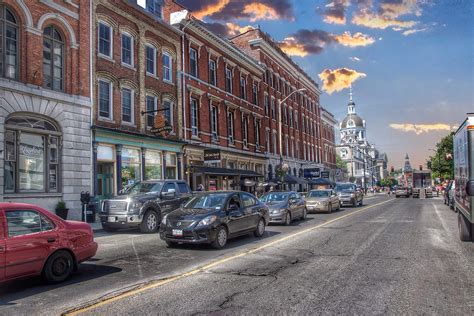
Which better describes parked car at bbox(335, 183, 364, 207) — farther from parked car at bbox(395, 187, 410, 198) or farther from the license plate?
parked car at bbox(395, 187, 410, 198)

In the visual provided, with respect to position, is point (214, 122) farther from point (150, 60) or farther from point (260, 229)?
point (260, 229)

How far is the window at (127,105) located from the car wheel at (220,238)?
1469cm

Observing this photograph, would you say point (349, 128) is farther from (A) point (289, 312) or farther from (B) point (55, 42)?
(A) point (289, 312)

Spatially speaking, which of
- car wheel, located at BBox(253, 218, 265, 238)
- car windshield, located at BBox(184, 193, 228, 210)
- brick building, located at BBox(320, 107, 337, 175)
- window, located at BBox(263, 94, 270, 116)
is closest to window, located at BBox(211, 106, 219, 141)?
window, located at BBox(263, 94, 270, 116)

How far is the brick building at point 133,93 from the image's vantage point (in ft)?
72.5

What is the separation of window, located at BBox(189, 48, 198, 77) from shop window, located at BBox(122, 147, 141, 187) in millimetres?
9114

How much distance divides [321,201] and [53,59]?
50.3ft

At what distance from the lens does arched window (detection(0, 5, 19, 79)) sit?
56.7 feet

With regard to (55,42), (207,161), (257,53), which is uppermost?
(257,53)

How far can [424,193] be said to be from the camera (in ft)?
178

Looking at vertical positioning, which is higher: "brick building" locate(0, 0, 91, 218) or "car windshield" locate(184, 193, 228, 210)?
"brick building" locate(0, 0, 91, 218)

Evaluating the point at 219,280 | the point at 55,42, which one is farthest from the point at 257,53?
the point at 219,280

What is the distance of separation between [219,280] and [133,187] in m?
10.0

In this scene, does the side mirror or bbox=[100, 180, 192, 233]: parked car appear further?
bbox=[100, 180, 192, 233]: parked car
